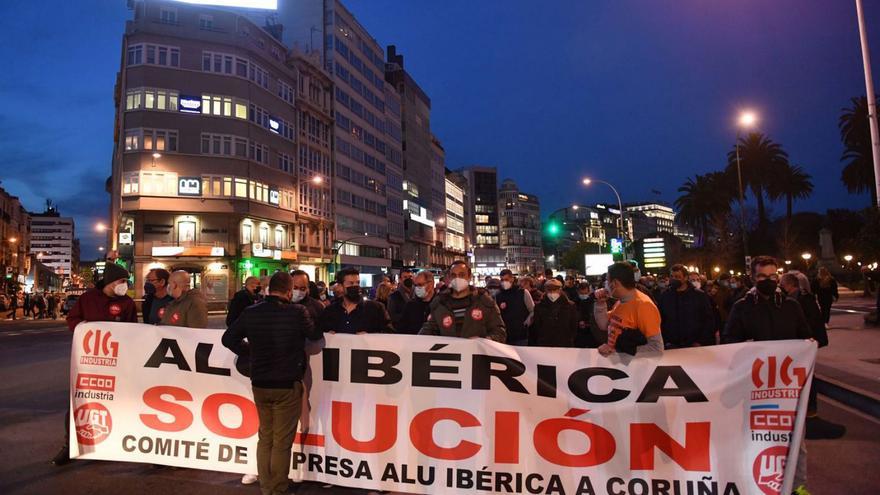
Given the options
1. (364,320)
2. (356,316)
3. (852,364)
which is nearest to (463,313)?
(364,320)

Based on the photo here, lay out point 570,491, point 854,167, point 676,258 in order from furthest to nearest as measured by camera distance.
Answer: point 676,258 < point 854,167 < point 570,491

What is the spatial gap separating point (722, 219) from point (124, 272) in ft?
209

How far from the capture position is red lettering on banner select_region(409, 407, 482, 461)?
4.96 meters

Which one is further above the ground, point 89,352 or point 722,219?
point 722,219

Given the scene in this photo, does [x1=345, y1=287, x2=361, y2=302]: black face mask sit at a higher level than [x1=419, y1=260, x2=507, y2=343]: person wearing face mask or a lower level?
higher

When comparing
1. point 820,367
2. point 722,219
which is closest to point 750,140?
point 722,219

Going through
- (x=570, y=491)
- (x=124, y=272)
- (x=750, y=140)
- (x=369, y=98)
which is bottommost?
(x=570, y=491)

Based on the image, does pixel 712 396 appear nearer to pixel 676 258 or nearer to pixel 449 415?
pixel 449 415

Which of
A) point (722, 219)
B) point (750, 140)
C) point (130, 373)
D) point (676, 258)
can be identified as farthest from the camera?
point (676, 258)

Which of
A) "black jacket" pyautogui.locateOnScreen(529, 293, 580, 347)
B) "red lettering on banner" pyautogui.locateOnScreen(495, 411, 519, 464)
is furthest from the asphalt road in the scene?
"black jacket" pyautogui.locateOnScreen(529, 293, 580, 347)

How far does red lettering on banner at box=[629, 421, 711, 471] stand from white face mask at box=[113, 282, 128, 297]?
5344mm

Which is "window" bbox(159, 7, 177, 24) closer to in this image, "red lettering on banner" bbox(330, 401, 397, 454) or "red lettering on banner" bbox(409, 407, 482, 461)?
"red lettering on banner" bbox(330, 401, 397, 454)

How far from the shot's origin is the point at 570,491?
4676mm

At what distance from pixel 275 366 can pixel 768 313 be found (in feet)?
15.6
